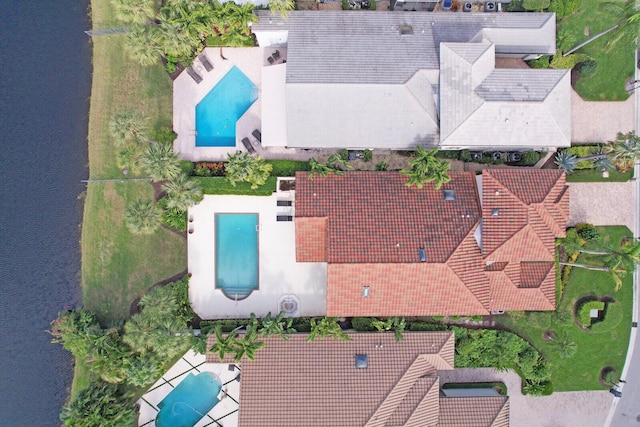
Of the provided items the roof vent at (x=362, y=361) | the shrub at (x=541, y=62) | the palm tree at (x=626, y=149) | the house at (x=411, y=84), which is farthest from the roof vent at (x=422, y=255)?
the shrub at (x=541, y=62)

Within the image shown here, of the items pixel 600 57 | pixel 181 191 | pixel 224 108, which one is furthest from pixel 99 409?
pixel 600 57

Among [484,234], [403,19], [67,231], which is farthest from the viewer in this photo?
[67,231]

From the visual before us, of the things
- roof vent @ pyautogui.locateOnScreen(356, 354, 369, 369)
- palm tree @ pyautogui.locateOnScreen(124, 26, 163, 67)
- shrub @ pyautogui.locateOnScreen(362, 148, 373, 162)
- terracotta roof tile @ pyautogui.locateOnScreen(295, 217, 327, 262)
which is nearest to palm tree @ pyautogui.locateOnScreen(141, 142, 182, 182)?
palm tree @ pyautogui.locateOnScreen(124, 26, 163, 67)

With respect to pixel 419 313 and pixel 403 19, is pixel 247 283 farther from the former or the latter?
pixel 403 19

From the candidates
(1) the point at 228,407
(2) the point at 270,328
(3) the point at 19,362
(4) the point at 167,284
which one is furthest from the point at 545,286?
(3) the point at 19,362

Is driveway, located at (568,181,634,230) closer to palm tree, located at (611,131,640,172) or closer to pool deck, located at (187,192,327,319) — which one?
palm tree, located at (611,131,640,172)

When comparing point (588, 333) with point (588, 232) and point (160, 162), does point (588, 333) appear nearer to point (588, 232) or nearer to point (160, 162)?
point (588, 232)
